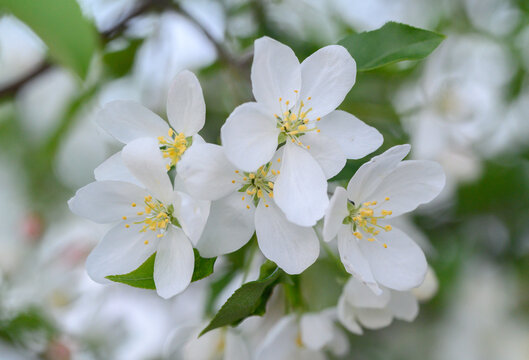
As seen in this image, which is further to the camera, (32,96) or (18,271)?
(32,96)

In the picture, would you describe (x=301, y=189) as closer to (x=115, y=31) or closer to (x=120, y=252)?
(x=120, y=252)

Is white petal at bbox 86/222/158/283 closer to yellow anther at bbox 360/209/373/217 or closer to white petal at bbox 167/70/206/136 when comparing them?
white petal at bbox 167/70/206/136

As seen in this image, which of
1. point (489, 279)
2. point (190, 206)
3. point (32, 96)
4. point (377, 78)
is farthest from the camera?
point (32, 96)

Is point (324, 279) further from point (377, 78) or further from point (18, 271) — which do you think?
point (18, 271)

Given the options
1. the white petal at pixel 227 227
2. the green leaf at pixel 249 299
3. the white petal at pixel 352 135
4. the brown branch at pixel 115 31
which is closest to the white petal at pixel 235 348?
the green leaf at pixel 249 299

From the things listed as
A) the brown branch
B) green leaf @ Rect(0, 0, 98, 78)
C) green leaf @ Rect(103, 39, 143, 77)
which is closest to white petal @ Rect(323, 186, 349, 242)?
green leaf @ Rect(0, 0, 98, 78)

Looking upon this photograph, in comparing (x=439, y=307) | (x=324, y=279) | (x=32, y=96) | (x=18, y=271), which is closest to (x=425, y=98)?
(x=324, y=279)

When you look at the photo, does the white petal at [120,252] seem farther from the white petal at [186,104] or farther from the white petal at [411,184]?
the white petal at [411,184]

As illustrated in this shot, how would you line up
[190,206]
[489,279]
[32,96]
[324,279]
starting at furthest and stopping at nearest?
1. [32,96]
2. [489,279]
3. [324,279]
4. [190,206]
